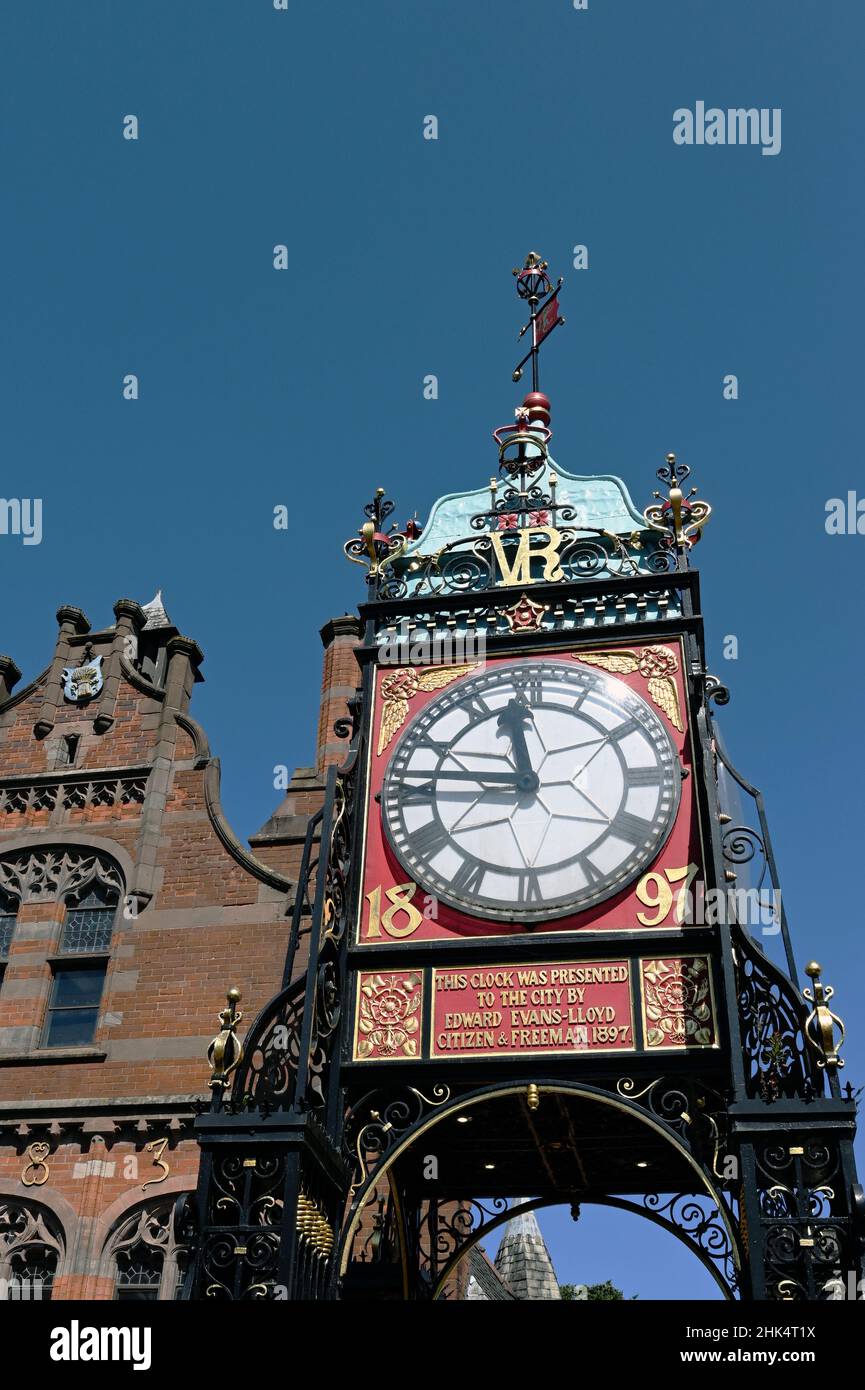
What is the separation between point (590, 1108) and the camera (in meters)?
10.5

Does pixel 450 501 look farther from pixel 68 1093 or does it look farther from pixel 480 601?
pixel 68 1093

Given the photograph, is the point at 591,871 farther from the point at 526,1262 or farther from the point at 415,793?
the point at 526,1262

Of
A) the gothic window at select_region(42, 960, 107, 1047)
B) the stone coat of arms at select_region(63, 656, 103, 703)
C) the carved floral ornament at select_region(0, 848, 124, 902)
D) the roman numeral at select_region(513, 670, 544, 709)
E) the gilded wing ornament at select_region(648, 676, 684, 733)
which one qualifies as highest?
the stone coat of arms at select_region(63, 656, 103, 703)

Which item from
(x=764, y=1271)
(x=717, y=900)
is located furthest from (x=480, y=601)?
(x=764, y=1271)

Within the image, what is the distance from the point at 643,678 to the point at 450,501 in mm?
2911

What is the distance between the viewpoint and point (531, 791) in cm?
1077

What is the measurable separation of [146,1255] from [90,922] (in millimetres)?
3591

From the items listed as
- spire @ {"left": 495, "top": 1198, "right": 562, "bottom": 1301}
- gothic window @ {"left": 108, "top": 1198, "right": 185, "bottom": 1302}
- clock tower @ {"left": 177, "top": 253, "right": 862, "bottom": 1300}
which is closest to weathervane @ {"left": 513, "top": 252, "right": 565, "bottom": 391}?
clock tower @ {"left": 177, "top": 253, "right": 862, "bottom": 1300}

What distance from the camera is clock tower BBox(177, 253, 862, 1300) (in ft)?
29.0

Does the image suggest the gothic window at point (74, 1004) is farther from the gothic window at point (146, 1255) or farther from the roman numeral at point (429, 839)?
the roman numeral at point (429, 839)

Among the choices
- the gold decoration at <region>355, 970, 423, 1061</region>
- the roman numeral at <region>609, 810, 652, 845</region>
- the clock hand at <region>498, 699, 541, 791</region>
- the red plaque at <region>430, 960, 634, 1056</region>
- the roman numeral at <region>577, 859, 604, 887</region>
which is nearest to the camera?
the red plaque at <region>430, 960, 634, 1056</region>

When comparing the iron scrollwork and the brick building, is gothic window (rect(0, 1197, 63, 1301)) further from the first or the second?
the iron scrollwork

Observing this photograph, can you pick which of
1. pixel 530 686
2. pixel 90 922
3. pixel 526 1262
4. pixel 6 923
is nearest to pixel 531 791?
pixel 530 686

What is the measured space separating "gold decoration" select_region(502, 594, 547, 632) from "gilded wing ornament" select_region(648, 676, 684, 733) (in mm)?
1128
